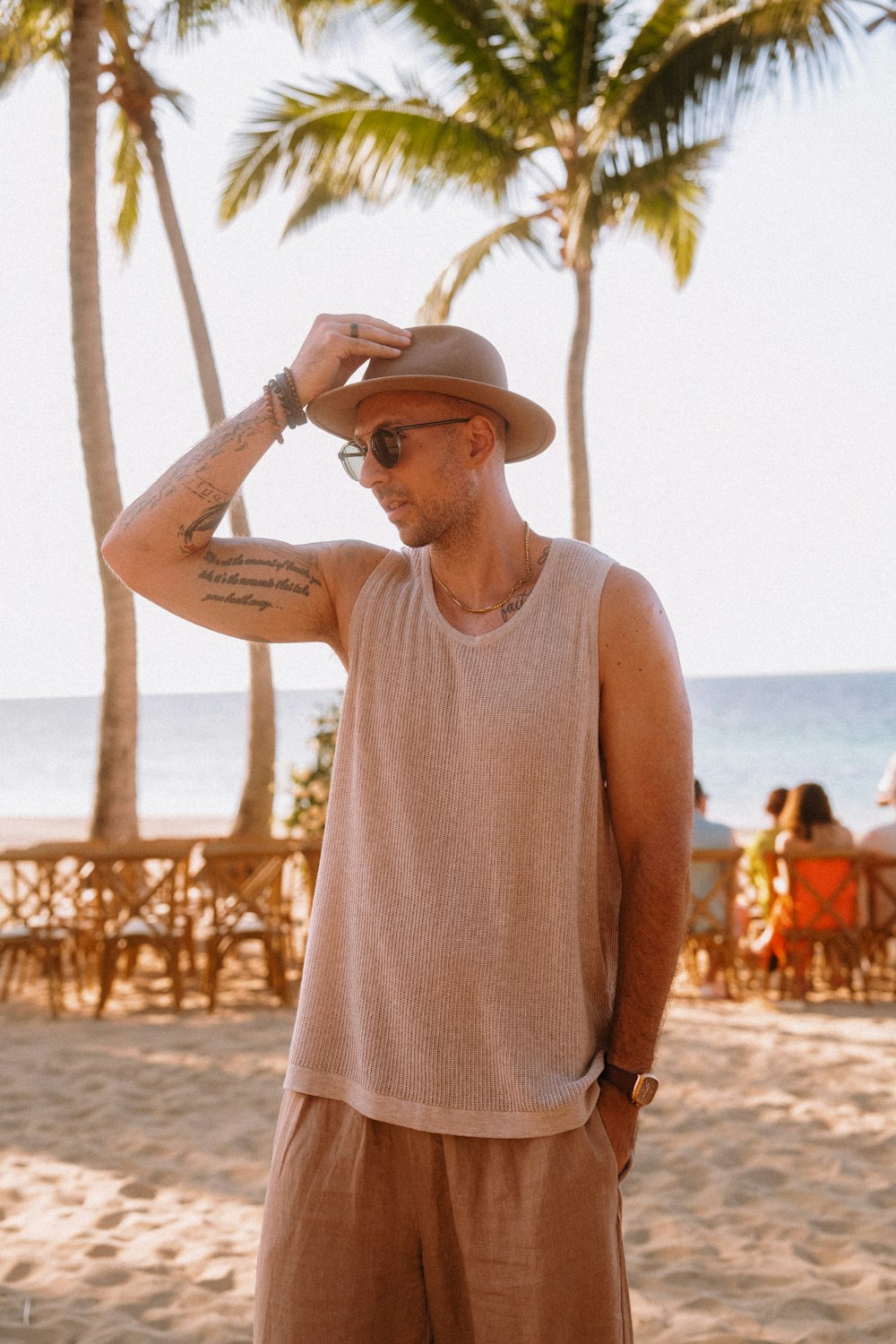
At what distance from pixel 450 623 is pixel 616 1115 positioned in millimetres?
835

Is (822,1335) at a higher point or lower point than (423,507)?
lower

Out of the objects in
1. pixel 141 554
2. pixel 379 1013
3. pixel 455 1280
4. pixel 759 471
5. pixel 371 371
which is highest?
pixel 759 471

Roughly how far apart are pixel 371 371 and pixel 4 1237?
11.2 feet

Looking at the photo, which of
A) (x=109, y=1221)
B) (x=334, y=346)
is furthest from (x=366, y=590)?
(x=109, y=1221)

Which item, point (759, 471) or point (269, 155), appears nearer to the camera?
point (269, 155)

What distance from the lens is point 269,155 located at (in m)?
11.8

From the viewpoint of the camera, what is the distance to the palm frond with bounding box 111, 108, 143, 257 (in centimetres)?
1255

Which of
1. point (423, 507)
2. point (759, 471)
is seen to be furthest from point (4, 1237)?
point (759, 471)

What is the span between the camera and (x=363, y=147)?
12.0 meters

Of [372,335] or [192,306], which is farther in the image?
[192,306]

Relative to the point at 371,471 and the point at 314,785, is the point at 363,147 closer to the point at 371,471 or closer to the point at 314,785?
the point at 314,785

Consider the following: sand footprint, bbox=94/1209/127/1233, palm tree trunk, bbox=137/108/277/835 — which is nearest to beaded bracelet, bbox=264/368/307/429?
sand footprint, bbox=94/1209/127/1233

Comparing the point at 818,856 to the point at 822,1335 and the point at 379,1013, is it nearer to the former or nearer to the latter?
the point at 822,1335

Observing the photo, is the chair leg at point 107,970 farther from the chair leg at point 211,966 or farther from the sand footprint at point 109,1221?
the sand footprint at point 109,1221
